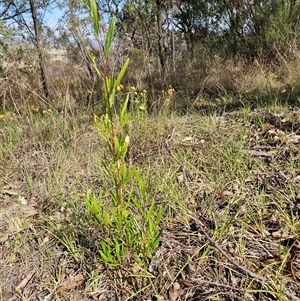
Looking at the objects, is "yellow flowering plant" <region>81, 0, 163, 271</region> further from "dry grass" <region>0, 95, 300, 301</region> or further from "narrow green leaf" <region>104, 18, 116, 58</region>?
"dry grass" <region>0, 95, 300, 301</region>

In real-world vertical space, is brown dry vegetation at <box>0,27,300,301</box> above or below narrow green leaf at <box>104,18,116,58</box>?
below

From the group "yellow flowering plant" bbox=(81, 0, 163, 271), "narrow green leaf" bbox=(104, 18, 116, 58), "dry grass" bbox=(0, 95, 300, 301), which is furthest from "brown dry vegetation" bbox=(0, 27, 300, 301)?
"narrow green leaf" bbox=(104, 18, 116, 58)

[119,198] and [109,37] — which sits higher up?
[109,37]

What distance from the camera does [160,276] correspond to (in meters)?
1.18

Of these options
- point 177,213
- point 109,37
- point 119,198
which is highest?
point 109,37

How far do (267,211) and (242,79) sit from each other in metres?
3.15

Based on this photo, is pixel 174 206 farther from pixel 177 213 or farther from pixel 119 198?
pixel 119 198

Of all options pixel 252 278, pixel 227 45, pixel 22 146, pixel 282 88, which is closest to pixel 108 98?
pixel 252 278

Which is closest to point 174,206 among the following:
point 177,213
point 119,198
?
point 177,213

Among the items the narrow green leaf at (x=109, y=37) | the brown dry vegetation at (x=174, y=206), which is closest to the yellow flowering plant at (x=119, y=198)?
the narrow green leaf at (x=109, y=37)

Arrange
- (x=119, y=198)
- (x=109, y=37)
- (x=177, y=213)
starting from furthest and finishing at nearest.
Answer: (x=177, y=213), (x=119, y=198), (x=109, y=37)

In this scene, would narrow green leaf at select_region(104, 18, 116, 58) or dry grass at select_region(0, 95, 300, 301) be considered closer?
narrow green leaf at select_region(104, 18, 116, 58)

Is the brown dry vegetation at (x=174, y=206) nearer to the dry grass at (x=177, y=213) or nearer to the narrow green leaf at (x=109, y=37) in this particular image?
the dry grass at (x=177, y=213)

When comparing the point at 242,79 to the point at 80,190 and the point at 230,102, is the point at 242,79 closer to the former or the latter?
the point at 230,102
